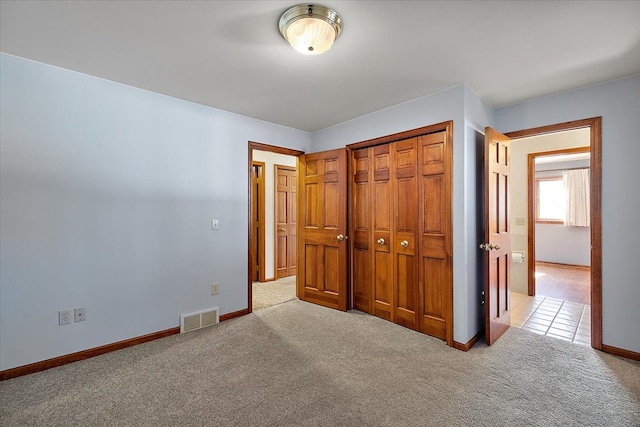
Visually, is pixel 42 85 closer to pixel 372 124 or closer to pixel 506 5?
pixel 372 124

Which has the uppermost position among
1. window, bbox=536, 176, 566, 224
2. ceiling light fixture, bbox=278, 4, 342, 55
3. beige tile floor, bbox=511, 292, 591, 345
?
ceiling light fixture, bbox=278, 4, 342, 55

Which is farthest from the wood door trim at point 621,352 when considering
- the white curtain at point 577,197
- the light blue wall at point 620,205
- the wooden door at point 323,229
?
the white curtain at point 577,197

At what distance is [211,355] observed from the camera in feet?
8.16

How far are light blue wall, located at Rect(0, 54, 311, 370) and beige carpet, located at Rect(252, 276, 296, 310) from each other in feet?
2.06

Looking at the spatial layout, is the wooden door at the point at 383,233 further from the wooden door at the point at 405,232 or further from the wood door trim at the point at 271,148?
→ the wood door trim at the point at 271,148

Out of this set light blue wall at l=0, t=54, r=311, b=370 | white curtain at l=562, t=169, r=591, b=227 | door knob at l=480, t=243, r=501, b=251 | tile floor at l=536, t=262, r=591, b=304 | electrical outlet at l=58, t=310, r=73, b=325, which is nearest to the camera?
light blue wall at l=0, t=54, r=311, b=370

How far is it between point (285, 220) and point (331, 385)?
362 centimetres

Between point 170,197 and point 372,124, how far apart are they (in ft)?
7.88

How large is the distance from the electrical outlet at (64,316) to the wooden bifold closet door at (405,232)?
286 centimetres

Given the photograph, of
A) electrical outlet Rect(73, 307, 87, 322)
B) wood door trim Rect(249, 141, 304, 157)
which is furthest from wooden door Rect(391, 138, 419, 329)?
electrical outlet Rect(73, 307, 87, 322)

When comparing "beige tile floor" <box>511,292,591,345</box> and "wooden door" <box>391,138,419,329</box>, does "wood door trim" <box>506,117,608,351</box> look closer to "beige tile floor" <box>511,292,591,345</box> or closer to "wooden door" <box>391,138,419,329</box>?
"beige tile floor" <box>511,292,591,345</box>

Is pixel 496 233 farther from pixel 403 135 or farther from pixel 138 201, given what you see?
pixel 138 201

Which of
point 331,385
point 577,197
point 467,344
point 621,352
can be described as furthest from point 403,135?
point 577,197

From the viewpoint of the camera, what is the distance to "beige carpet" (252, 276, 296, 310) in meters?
3.97
